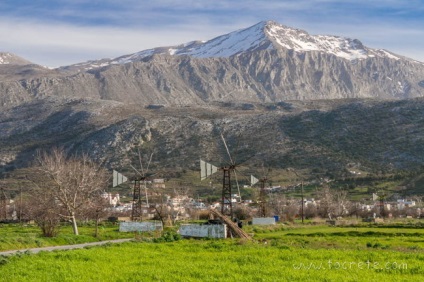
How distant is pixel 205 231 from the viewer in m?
45.2

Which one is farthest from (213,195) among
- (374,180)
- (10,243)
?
(10,243)

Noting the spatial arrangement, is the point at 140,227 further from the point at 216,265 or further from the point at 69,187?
the point at 216,265

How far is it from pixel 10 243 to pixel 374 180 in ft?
387

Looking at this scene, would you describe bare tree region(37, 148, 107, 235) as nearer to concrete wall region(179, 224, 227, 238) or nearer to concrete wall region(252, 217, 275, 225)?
concrete wall region(179, 224, 227, 238)

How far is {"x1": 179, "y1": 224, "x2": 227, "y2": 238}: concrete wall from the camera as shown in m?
44.3

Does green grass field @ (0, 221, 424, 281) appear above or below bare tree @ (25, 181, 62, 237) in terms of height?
below

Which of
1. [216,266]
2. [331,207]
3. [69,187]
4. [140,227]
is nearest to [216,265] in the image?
[216,266]

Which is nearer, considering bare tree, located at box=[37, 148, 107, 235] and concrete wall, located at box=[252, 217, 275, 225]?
bare tree, located at box=[37, 148, 107, 235]

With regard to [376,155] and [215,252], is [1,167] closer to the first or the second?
[376,155]

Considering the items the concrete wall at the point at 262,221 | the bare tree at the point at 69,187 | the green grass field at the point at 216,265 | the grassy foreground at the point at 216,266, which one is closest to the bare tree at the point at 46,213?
the bare tree at the point at 69,187

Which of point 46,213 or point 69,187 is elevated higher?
point 69,187

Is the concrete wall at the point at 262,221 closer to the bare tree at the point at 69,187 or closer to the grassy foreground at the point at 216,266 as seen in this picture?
the bare tree at the point at 69,187

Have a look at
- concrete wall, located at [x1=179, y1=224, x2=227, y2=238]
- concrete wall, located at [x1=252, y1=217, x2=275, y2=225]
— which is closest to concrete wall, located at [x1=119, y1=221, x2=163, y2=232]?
concrete wall, located at [x1=179, y1=224, x2=227, y2=238]

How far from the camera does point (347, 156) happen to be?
6467 inches
